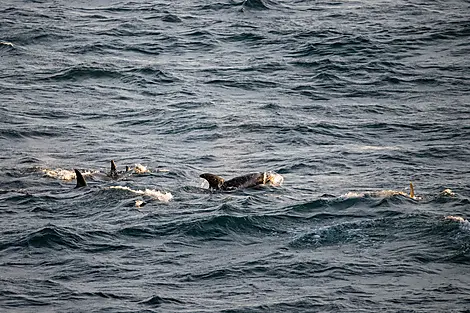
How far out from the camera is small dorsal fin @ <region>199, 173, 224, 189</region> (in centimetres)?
2634

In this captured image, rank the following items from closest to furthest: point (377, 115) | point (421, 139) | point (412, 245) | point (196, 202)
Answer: point (412, 245) < point (196, 202) < point (421, 139) < point (377, 115)

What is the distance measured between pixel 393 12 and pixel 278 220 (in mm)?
28038

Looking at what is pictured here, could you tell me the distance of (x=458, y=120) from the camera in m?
33.2

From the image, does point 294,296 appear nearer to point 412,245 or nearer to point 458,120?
point 412,245

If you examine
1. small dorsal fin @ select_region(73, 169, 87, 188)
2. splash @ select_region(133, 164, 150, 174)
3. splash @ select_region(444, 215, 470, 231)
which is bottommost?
splash @ select_region(133, 164, 150, 174)

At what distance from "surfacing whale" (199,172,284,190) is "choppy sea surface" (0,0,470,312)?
31 centimetres

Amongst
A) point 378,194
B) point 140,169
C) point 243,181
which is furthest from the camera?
point 140,169

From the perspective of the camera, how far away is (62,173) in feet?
93.2

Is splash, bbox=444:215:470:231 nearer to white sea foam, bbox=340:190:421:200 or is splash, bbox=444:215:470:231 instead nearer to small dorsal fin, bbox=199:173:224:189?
white sea foam, bbox=340:190:421:200

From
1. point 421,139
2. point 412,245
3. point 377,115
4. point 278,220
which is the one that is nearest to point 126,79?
point 377,115

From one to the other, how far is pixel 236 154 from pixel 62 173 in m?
5.44

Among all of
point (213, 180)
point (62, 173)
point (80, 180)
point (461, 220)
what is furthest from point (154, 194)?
point (461, 220)

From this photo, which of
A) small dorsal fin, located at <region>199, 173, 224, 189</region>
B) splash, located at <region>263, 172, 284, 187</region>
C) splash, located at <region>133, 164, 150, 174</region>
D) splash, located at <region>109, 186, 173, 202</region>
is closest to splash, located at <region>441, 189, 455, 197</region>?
splash, located at <region>263, 172, 284, 187</region>

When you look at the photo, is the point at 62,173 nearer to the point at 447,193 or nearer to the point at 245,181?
the point at 245,181
